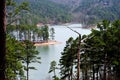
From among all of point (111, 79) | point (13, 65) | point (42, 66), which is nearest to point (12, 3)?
point (13, 65)

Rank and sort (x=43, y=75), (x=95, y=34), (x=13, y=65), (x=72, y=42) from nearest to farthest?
(x=13, y=65), (x=95, y=34), (x=72, y=42), (x=43, y=75)

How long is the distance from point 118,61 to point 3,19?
85.1 feet

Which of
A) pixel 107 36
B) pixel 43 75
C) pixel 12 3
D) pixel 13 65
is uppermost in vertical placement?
pixel 12 3

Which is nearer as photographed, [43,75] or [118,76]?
[118,76]

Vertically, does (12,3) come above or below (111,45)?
above

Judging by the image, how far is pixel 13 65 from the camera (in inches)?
1141

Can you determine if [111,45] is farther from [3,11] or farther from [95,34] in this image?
[3,11]

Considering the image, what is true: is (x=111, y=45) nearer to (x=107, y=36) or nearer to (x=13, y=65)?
(x=107, y=36)

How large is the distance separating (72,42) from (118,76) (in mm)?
10392

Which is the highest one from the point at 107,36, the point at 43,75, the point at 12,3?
the point at 12,3

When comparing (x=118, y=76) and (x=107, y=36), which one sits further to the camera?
(x=118, y=76)

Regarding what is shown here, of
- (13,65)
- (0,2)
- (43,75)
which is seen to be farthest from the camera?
(43,75)

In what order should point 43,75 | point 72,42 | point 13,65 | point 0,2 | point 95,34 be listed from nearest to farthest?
1. point 0,2
2. point 13,65
3. point 95,34
4. point 72,42
5. point 43,75

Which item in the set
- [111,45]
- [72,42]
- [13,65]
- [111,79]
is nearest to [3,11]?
[13,65]
